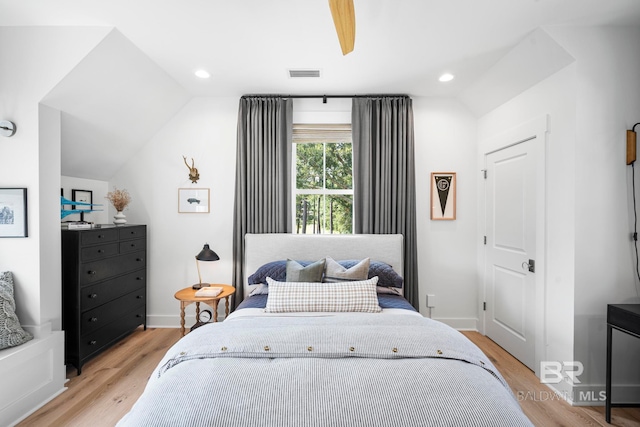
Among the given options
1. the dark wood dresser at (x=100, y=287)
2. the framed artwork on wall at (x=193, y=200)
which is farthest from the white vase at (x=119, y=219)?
the framed artwork on wall at (x=193, y=200)

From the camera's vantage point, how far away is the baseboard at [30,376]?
185cm

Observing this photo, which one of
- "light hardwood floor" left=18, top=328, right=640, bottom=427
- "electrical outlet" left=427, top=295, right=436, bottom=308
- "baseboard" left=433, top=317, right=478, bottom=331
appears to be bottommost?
"light hardwood floor" left=18, top=328, right=640, bottom=427

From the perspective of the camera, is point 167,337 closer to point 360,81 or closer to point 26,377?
point 26,377

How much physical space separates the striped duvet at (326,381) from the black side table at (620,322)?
109 centimetres

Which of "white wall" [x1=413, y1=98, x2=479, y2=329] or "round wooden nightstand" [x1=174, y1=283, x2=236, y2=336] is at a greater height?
"white wall" [x1=413, y1=98, x2=479, y2=329]

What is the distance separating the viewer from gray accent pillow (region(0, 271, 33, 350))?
1.94 metres

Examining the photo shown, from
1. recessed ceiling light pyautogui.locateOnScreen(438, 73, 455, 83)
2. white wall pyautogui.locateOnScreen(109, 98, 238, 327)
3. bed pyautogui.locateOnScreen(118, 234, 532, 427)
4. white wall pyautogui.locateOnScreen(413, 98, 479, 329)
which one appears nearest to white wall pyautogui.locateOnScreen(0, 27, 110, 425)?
white wall pyautogui.locateOnScreen(109, 98, 238, 327)

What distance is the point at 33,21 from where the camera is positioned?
207 centimetres

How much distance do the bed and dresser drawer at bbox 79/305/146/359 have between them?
58.7 inches

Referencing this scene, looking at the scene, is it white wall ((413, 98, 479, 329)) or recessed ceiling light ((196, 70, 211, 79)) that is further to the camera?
white wall ((413, 98, 479, 329))

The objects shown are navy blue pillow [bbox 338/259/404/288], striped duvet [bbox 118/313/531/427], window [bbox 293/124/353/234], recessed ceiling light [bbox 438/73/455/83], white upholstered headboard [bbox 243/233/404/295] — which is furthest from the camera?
window [bbox 293/124/353/234]

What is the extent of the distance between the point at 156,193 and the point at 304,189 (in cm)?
166

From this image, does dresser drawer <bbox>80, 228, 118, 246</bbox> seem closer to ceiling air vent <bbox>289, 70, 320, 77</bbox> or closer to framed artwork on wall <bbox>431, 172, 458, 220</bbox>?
ceiling air vent <bbox>289, 70, 320, 77</bbox>

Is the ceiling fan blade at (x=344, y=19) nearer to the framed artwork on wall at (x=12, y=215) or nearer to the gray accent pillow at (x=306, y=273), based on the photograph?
the gray accent pillow at (x=306, y=273)
